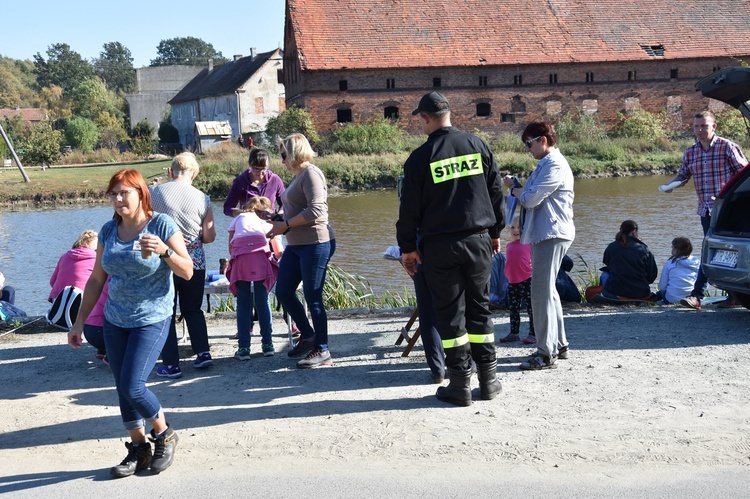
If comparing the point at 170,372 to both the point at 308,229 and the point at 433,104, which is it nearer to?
the point at 308,229

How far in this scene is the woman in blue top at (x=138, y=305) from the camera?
5.16m

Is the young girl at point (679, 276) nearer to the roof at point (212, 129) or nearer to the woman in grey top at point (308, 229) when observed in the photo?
the woman in grey top at point (308, 229)

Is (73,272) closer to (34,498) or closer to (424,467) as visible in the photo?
(34,498)

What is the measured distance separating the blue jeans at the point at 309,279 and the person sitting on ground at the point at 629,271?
438 cm

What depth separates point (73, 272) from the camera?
8.61 meters

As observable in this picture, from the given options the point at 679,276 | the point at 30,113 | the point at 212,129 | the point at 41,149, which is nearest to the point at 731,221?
the point at 679,276

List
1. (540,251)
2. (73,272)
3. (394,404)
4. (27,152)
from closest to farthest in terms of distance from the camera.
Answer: (394,404) < (540,251) < (73,272) < (27,152)

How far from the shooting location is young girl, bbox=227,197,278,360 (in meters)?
7.96

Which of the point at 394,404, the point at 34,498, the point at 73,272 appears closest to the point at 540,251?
the point at 394,404

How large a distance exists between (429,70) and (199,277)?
48.6 metres

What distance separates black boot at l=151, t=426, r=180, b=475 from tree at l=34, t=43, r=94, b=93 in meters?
145

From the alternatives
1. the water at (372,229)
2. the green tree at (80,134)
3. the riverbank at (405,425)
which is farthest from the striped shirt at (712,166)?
the green tree at (80,134)

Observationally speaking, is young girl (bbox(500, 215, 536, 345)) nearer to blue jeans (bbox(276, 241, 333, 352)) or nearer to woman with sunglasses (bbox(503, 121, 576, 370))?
woman with sunglasses (bbox(503, 121, 576, 370))

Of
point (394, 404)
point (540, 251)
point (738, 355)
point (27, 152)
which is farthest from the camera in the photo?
point (27, 152)
